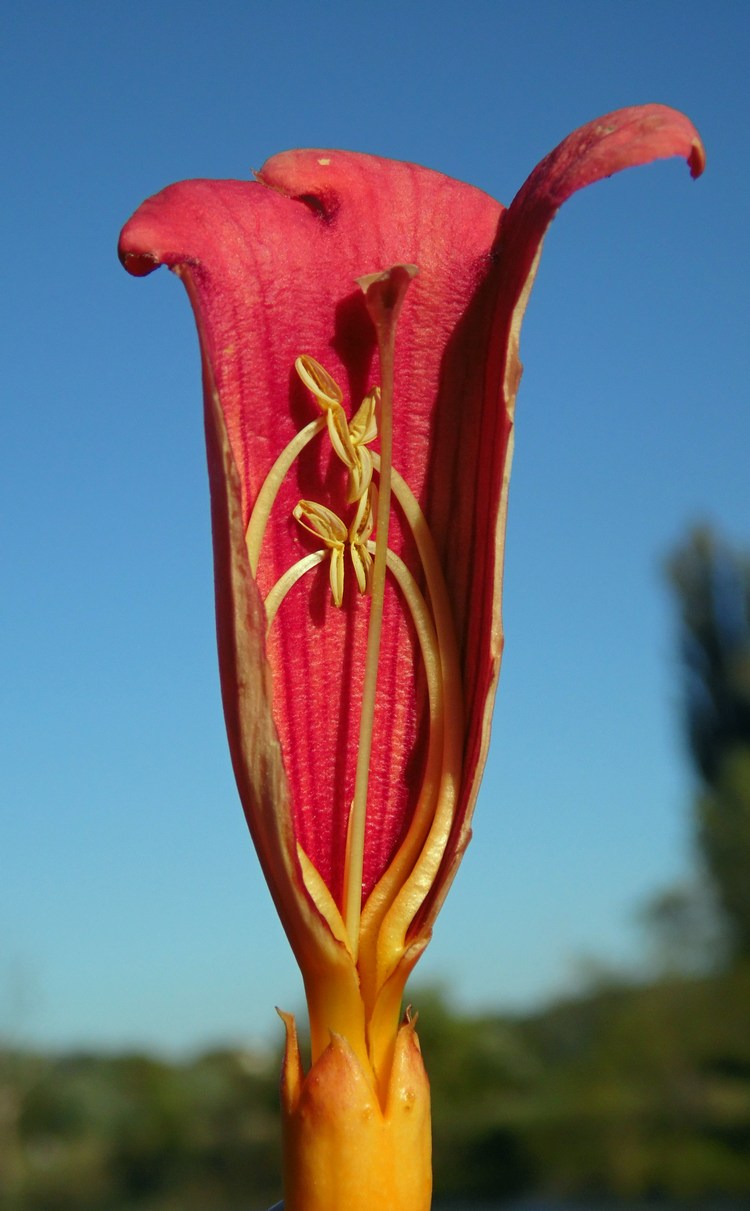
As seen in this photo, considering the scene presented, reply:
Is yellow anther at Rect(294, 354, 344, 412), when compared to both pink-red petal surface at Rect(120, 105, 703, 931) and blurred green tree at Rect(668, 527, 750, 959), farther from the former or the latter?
blurred green tree at Rect(668, 527, 750, 959)

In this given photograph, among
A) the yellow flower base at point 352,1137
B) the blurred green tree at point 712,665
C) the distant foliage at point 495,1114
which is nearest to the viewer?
the yellow flower base at point 352,1137

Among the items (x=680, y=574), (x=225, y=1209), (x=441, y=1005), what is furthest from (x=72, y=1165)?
(x=680, y=574)

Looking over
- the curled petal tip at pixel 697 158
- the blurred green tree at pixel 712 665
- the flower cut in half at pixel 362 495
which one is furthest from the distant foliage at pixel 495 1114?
the curled petal tip at pixel 697 158

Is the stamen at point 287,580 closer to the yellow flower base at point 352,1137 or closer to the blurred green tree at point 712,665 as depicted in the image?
the yellow flower base at point 352,1137

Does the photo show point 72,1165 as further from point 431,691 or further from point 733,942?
point 431,691


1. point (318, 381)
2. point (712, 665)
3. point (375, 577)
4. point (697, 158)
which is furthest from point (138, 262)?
point (712, 665)

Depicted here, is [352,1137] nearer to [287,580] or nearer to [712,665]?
[287,580]

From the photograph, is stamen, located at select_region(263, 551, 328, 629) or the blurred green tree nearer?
stamen, located at select_region(263, 551, 328, 629)

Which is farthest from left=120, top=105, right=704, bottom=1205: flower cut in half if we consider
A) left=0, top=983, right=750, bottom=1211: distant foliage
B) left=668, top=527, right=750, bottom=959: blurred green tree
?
left=668, top=527, right=750, bottom=959: blurred green tree
